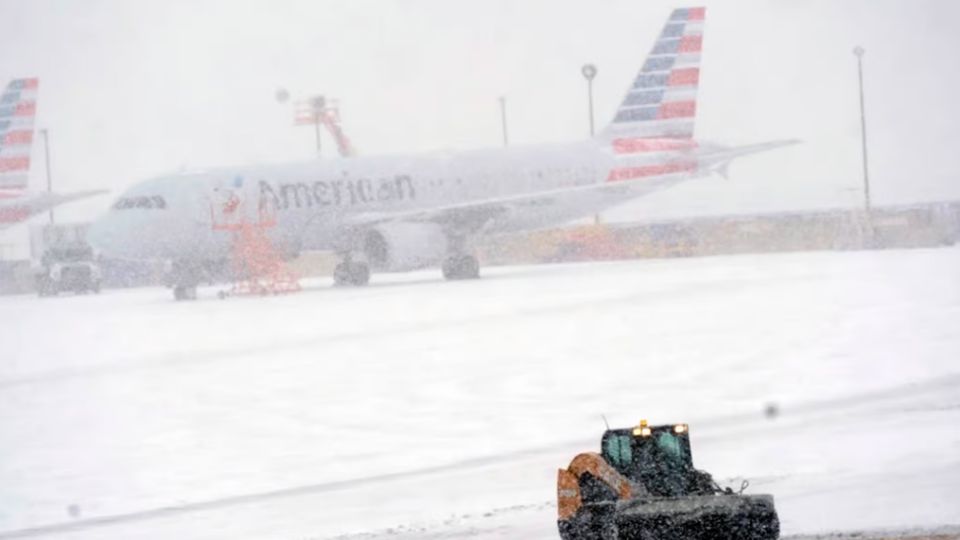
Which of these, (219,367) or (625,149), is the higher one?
(625,149)

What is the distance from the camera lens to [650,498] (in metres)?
11.8

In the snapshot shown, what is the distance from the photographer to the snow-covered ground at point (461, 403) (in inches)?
723

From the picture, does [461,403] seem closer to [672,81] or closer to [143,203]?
[143,203]

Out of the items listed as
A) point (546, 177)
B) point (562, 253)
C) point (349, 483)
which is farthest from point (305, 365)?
point (562, 253)

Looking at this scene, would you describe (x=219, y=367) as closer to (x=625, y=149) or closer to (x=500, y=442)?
(x=500, y=442)

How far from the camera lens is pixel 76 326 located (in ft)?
140

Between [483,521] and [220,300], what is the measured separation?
32448 mm

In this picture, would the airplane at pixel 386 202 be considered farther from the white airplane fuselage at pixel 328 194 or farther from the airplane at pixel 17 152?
the airplane at pixel 17 152

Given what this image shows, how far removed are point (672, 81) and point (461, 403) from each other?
40935 mm

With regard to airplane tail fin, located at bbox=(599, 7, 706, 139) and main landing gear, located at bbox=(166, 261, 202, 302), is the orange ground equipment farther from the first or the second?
airplane tail fin, located at bbox=(599, 7, 706, 139)

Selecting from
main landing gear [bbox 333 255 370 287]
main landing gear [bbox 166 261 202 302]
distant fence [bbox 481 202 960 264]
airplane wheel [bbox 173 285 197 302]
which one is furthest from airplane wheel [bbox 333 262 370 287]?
distant fence [bbox 481 202 960 264]

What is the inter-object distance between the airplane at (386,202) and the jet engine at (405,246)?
0.04 m

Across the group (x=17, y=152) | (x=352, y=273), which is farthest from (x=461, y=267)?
(x=17, y=152)

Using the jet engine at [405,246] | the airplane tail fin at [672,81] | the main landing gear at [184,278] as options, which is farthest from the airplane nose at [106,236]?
the airplane tail fin at [672,81]
